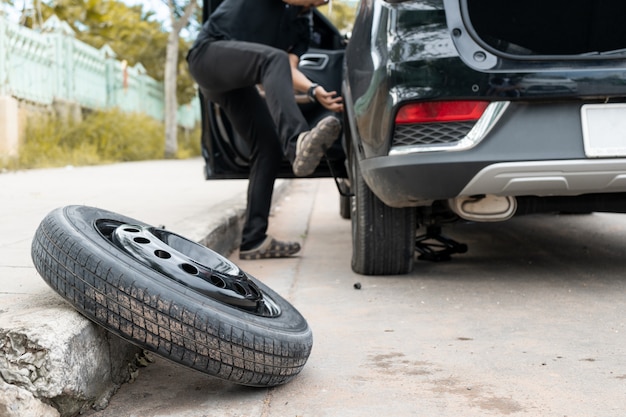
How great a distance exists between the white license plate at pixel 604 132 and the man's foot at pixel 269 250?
2116 millimetres

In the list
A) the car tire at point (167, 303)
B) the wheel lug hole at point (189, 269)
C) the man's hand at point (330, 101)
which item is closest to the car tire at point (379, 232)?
the man's hand at point (330, 101)

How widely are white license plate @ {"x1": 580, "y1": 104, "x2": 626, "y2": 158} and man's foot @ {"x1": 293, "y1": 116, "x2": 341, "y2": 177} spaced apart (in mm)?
1115

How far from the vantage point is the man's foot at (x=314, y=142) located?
12.1 ft

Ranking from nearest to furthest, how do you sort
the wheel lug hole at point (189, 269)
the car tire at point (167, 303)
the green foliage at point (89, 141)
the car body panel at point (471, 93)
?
the car tire at point (167, 303) < the wheel lug hole at point (189, 269) < the car body panel at point (471, 93) < the green foliage at point (89, 141)

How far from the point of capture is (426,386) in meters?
2.29

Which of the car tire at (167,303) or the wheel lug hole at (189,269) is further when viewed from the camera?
the wheel lug hole at (189,269)

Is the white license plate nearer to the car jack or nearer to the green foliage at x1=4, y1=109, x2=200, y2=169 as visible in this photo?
the car jack

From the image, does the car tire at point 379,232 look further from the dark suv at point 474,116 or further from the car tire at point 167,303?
the car tire at point 167,303

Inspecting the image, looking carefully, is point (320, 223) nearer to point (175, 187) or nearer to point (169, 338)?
point (175, 187)

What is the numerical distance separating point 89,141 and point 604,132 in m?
12.7

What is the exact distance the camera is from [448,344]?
2738 millimetres

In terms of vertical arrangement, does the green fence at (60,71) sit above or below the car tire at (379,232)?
below

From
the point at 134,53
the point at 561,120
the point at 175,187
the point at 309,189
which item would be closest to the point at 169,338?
the point at 561,120

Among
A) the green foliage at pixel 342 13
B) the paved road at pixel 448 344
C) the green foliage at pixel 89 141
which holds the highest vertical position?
the paved road at pixel 448 344
